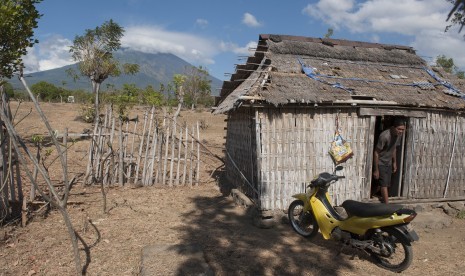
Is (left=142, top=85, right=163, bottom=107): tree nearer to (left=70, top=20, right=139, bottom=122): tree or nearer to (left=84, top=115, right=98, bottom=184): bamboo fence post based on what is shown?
(left=70, top=20, right=139, bottom=122): tree

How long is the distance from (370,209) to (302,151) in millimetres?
2119

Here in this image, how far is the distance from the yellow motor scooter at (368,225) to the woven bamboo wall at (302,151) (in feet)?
2.62

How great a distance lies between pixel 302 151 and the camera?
20.7 feet

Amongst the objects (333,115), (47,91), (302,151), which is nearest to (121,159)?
(302,151)

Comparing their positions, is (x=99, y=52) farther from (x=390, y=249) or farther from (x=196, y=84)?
(x=390, y=249)

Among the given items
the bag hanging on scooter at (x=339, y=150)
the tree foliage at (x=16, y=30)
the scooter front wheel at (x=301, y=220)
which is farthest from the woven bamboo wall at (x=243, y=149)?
the tree foliage at (x=16, y=30)

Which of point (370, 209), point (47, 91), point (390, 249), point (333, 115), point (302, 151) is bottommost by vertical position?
point (390, 249)

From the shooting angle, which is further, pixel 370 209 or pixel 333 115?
pixel 333 115

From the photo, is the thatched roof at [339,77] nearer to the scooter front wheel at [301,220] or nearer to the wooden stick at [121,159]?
the scooter front wheel at [301,220]

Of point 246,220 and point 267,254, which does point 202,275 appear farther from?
point 246,220

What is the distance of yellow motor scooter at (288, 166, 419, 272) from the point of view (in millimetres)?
4180

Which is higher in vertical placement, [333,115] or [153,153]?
[333,115]

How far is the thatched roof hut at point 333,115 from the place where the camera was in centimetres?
613

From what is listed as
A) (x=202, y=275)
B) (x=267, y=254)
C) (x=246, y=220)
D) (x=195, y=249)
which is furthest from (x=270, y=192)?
(x=202, y=275)
